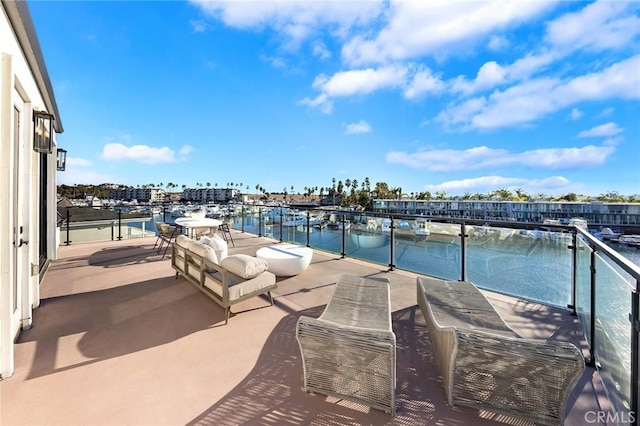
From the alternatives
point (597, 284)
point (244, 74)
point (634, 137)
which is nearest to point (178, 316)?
point (597, 284)

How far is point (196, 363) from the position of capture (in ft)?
7.30

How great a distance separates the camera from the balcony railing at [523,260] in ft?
5.34

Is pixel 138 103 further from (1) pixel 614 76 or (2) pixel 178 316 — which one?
(1) pixel 614 76

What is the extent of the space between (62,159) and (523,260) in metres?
9.52

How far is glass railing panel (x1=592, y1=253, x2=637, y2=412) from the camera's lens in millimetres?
1535

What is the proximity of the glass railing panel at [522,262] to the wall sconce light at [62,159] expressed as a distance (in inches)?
339

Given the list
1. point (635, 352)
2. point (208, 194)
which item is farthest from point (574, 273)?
point (208, 194)

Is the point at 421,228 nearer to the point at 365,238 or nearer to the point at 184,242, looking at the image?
the point at 365,238

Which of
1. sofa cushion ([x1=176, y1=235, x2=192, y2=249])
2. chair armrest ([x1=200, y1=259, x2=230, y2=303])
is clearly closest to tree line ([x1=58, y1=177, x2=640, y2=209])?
sofa cushion ([x1=176, y1=235, x2=192, y2=249])

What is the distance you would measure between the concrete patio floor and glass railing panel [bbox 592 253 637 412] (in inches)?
6.6

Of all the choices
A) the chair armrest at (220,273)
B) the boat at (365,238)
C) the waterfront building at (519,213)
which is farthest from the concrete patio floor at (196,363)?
the waterfront building at (519,213)

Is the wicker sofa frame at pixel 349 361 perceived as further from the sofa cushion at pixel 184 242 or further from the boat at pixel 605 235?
the boat at pixel 605 235

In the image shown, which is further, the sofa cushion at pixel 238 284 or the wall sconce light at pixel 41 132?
the wall sconce light at pixel 41 132

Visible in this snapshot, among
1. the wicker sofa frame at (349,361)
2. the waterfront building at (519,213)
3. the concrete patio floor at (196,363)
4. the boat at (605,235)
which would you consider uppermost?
the waterfront building at (519,213)
